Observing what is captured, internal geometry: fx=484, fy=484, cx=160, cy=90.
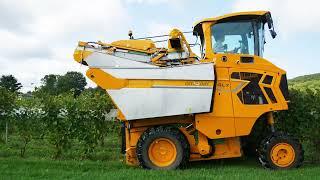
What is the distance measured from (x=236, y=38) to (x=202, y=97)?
177cm

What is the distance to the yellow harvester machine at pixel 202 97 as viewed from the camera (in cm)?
1078

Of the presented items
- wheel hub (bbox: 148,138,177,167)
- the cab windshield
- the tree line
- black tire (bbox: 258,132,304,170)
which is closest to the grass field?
black tire (bbox: 258,132,304,170)

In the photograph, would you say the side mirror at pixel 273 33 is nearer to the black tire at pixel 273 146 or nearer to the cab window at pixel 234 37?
the cab window at pixel 234 37

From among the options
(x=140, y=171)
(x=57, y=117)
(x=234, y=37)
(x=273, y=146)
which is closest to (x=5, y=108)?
(x=57, y=117)

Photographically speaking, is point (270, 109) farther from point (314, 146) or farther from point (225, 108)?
point (314, 146)

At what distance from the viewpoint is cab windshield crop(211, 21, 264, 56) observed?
1138cm

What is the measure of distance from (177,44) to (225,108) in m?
1.98

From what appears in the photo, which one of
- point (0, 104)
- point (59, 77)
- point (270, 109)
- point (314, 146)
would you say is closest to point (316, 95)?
point (314, 146)

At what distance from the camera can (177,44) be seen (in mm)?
11617

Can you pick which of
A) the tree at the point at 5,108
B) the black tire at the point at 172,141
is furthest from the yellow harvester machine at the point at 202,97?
the tree at the point at 5,108

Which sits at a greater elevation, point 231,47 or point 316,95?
point 231,47

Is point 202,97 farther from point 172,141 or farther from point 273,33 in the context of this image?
point 273,33

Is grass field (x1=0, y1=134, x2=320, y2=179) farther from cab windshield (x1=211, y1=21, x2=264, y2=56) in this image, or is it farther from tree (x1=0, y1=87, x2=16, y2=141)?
cab windshield (x1=211, y1=21, x2=264, y2=56)

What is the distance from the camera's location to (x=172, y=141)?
1084 cm
